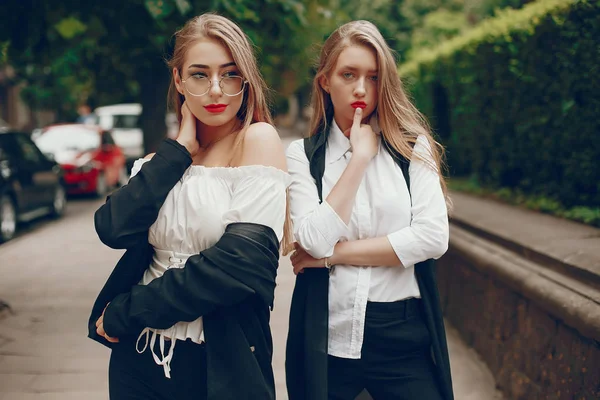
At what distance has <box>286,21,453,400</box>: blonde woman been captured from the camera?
2.26 m

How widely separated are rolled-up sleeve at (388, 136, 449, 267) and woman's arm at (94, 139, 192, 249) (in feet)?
2.57

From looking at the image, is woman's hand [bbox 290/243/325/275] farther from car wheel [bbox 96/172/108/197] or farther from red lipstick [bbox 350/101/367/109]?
car wheel [bbox 96/172/108/197]

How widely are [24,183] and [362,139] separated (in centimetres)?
879

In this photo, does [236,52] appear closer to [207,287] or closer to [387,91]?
[387,91]

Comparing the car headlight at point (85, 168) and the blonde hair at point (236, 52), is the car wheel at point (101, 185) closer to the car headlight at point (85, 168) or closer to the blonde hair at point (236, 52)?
the car headlight at point (85, 168)

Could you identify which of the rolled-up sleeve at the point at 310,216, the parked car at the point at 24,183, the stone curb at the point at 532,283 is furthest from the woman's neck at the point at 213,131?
the parked car at the point at 24,183

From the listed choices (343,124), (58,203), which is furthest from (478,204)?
(58,203)

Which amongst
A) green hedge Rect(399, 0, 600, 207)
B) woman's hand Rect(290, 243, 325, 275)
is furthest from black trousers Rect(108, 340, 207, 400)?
green hedge Rect(399, 0, 600, 207)

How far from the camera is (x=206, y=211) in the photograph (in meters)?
2.02

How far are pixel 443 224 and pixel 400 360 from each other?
1.64ft

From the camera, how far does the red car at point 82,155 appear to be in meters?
13.5

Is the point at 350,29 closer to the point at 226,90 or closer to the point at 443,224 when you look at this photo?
the point at 226,90

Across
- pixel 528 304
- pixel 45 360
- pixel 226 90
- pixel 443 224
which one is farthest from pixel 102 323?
pixel 45 360

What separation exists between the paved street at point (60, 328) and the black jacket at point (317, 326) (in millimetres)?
1862
